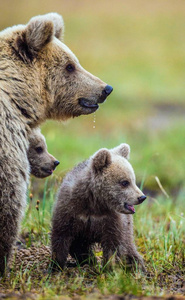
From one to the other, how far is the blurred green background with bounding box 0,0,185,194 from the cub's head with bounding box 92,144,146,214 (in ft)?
1.28

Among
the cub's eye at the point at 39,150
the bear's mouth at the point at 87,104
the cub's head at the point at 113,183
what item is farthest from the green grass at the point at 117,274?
the bear's mouth at the point at 87,104

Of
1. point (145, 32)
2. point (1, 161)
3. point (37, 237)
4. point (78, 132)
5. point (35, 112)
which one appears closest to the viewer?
point (1, 161)

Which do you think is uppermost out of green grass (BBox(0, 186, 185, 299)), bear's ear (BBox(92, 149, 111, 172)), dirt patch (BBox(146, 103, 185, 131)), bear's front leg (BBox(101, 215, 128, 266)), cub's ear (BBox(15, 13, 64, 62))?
cub's ear (BBox(15, 13, 64, 62))

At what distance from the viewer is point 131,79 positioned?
69.9 ft

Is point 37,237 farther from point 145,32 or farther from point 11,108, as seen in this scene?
point 145,32

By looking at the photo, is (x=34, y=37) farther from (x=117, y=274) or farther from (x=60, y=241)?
(x=117, y=274)

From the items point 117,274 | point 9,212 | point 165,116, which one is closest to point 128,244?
point 117,274

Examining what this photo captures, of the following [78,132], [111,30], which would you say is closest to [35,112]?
[78,132]

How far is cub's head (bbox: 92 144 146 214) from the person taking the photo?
214 inches

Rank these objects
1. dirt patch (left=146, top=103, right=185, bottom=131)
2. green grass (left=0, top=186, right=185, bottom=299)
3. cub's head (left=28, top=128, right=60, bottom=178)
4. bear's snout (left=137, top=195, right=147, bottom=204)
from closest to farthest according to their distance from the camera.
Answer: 1. green grass (left=0, top=186, right=185, bottom=299)
2. bear's snout (left=137, top=195, right=147, bottom=204)
3. cub's head (left=28, top=128, right=60, bottom=178)
4. dirt patch (left=146, top=103, right=185, bottom=131)

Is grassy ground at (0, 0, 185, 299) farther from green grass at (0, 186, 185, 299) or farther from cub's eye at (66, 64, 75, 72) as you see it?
cub's eye at (66, 64, 75, 72)

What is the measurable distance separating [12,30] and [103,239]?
1.95 m

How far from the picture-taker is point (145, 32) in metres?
28.0

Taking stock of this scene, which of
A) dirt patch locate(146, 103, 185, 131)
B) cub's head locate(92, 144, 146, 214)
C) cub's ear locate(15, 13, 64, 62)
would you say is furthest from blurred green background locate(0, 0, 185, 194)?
cub's ear locate(15, 13, 64, 62)
